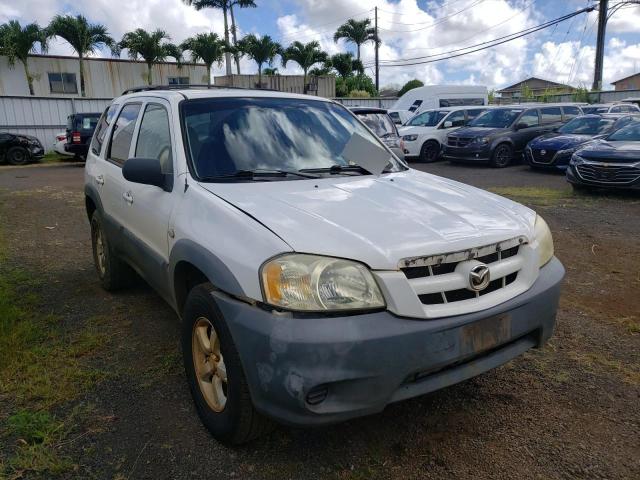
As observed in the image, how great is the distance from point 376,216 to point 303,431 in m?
1.17

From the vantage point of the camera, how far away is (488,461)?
236 centimetres

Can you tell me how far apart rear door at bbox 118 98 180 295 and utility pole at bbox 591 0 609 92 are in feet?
94.7

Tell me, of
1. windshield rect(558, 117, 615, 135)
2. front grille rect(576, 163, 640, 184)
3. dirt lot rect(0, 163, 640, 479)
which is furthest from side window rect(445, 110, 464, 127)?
dirt lot rect(0, 163, 640, 479)

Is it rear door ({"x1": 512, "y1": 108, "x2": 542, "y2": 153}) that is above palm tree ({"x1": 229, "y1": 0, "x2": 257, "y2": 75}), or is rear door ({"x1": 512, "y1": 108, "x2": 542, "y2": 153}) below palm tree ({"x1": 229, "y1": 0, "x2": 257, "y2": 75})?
below

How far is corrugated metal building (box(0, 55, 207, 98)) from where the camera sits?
26438 mm

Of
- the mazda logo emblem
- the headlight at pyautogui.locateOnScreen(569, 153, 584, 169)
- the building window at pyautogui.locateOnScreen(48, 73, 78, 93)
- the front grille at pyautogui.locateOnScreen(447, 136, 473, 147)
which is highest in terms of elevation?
the building window at pyautogui.locateOnScreen(48, 73, 78, 93)

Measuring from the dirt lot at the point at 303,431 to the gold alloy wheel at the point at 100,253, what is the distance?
24cm

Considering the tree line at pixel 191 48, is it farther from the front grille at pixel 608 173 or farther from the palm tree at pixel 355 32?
the front grille at pixel 608 173

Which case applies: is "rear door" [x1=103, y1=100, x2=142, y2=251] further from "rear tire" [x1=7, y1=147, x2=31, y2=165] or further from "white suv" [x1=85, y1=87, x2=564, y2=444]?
"rear tire" [x1=7, y1=147, x2=31, y2=165]

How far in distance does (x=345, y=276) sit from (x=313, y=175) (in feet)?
3.80

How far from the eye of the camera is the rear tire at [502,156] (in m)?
14.0

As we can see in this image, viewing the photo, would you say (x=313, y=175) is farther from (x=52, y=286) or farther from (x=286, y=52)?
(x=286, y=52)

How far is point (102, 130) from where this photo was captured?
4.75m

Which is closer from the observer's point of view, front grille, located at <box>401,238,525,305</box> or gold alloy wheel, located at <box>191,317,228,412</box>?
front grille, located at <box>401,238,525,305</box>
